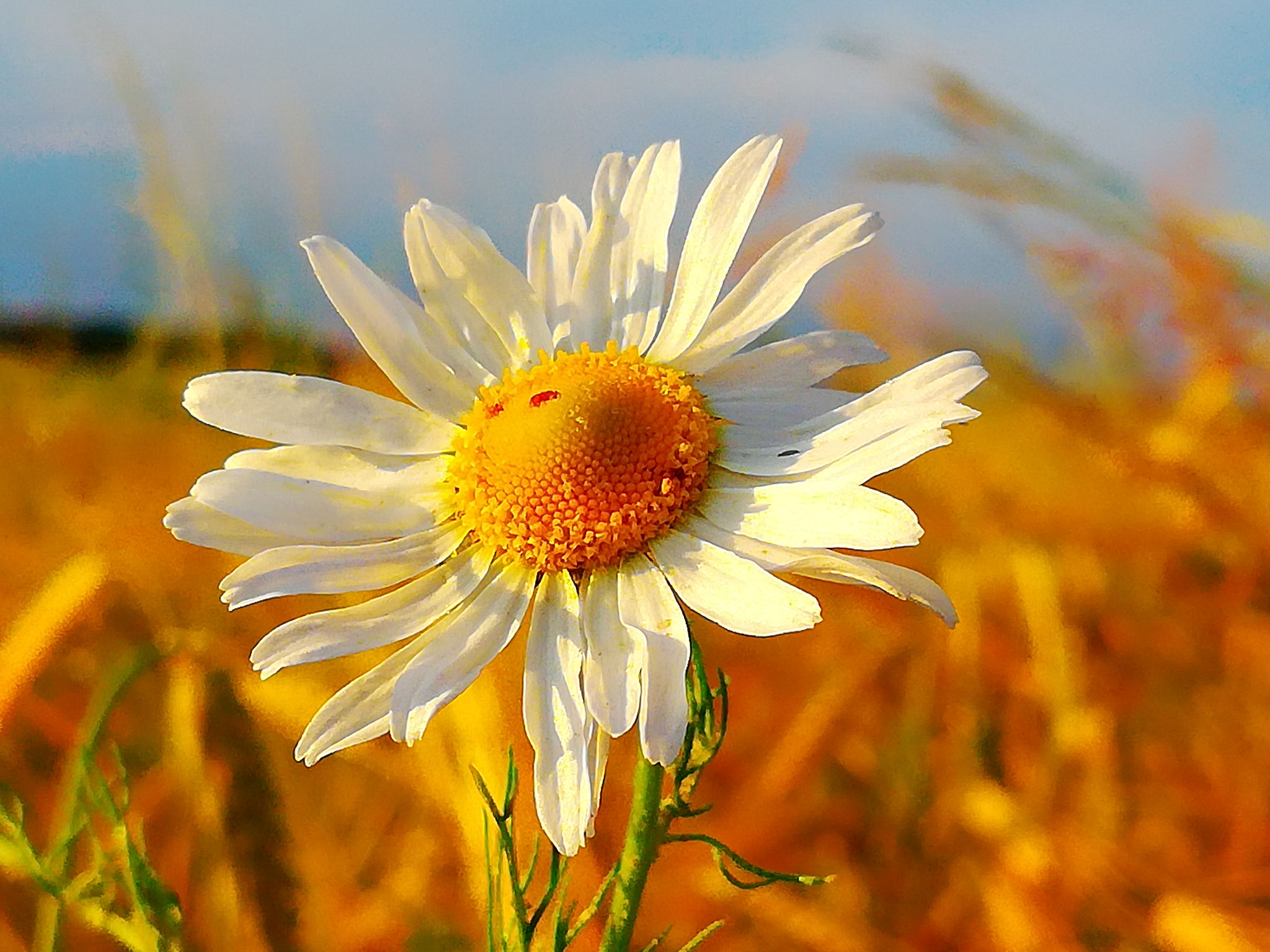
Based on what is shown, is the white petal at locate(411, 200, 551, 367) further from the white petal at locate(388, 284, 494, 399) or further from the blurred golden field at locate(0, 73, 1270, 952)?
the blurred golden field at locate(0, 73, 1270, 952)

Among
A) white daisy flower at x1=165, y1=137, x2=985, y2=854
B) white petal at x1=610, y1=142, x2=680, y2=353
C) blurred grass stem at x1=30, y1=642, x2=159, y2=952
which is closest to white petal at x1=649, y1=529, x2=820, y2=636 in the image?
white daisy flower at x1=165, y1=137, x2=985, y2=854

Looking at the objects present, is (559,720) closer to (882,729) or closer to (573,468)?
(573,468)

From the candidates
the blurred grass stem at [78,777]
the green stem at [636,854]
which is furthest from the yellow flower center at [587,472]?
the blurred grass stem at [78,777]

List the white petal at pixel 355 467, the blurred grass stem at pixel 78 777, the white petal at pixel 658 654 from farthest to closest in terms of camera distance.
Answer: the blurred grass stem at pixel 78 777, the white petal at pixel 355 467, the white petal at pixel 658 654

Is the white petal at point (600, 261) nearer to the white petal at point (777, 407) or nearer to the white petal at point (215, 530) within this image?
the white petal at point (777, 407)

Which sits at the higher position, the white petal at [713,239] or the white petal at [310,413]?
the white petal at [713,239]

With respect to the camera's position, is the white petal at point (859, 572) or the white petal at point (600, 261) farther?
the white petal at point (600, 261)

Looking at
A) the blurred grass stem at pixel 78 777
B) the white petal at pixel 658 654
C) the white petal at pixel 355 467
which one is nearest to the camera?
the white petal at pixel 658 654
